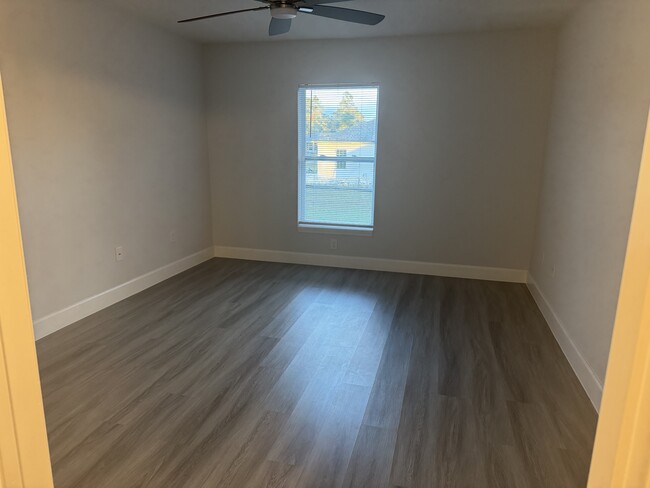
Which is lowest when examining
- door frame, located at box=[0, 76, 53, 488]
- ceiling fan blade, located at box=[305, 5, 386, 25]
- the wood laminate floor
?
the wood laminate floor

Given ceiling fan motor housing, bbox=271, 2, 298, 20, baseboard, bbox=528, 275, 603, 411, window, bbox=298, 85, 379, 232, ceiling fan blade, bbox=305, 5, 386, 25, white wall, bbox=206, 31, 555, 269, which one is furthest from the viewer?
window, bbox=298, 85, 379, 232

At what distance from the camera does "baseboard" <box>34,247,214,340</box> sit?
3250mm

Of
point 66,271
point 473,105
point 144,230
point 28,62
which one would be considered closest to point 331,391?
point 66,271

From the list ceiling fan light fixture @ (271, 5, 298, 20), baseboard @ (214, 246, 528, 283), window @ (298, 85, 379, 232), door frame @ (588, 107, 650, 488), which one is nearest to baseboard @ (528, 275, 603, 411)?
baseboard @ (214, 246, 528, 283)

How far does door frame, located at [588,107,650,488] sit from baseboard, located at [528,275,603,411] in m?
1.46

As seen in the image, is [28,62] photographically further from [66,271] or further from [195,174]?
[195,174]

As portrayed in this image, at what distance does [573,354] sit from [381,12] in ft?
10.1

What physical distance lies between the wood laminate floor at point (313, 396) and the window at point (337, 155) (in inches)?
56.4

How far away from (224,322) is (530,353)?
92.7 inches

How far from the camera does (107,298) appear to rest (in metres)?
3.86

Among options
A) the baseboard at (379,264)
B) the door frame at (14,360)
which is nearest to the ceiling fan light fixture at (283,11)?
the door frame at (14,360)

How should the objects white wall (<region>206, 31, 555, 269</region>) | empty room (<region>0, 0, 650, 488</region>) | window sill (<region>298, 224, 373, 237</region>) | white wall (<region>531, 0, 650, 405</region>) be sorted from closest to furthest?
1. empty room (<region>0, 0, 650, 488</region>)
2. white wall (<region>531, 0, 650, 405</region>)
3. white wall (<region>206, 31, 555, 269</region>)
4. window sill (<region>298, 224, 373, 237</region>)

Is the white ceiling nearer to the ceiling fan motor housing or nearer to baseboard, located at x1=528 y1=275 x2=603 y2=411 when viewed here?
the ceiling fan motor housing

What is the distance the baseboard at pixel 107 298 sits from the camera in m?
3.25
